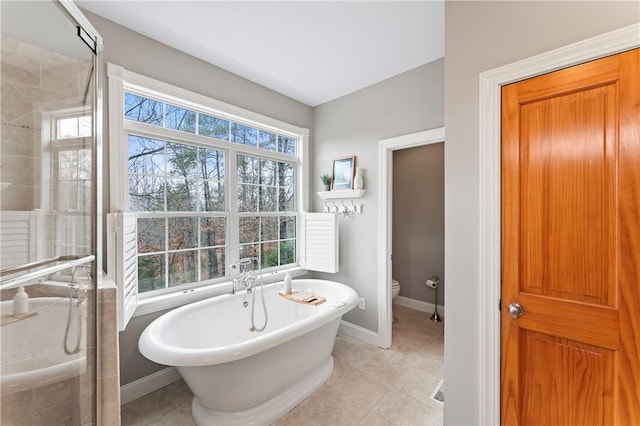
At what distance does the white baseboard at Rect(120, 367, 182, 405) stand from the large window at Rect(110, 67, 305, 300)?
0.65 metres

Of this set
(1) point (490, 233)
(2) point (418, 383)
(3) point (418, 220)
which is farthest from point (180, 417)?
(3) point (418, 220)

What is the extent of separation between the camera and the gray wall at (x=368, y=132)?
241 centimetres

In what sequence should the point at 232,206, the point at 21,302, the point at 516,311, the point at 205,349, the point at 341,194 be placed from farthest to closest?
1. the point at 341,194
2. the point at 232,206
3. the point at 205,349
4. the point at 516,311
5. the point at 21,302

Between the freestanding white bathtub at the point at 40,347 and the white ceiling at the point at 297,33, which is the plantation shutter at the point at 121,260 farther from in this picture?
the white ceiling at the point at 297,33

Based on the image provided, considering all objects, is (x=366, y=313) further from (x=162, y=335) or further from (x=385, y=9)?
(x=385, y=9)

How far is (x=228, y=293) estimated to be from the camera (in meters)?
2.48

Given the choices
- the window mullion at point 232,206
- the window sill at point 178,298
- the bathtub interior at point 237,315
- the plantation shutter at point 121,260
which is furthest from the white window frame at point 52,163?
the window mullion at point 232,206

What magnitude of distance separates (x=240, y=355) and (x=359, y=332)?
1.74 meters

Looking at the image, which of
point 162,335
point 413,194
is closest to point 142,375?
point 162,335

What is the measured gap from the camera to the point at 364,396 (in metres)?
1.91

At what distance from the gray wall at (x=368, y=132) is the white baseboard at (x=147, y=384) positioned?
1.80 m

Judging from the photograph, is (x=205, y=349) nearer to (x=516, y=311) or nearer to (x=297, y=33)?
(x=516, y=311)

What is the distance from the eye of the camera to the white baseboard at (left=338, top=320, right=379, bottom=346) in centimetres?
270

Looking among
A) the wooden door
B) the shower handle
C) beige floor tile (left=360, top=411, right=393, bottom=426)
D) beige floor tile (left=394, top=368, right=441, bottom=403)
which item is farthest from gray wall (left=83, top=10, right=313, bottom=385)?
the shower handle
